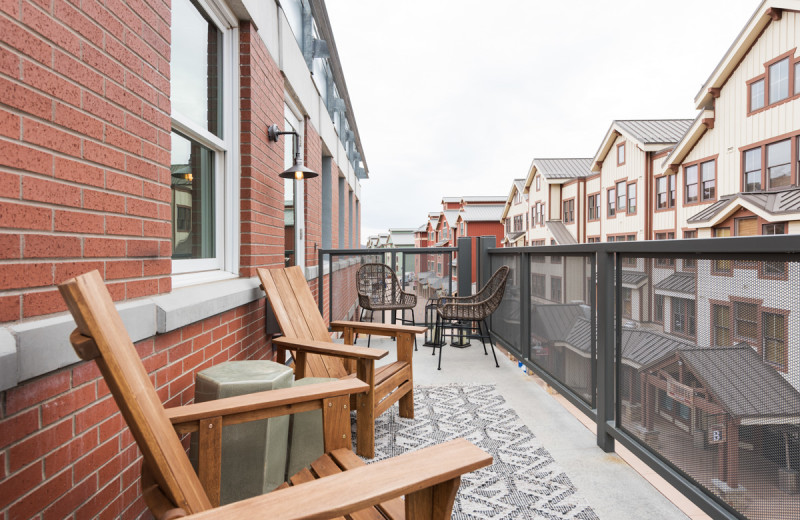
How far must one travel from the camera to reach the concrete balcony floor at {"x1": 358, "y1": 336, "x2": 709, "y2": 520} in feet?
5.96

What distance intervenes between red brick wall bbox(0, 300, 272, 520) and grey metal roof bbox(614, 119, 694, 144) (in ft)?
69.8

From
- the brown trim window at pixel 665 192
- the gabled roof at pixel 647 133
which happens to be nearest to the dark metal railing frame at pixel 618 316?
the brown trim window at pixel 665 192

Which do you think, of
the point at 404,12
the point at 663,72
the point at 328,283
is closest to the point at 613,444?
the point at 328,283

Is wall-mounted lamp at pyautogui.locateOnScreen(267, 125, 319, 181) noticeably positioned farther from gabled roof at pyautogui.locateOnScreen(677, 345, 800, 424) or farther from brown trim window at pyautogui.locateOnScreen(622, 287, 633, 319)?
gabled roof at pyautogui.locateOnScreen(677, 345, 800, 424)

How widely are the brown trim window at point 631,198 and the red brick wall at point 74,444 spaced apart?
21502 mm

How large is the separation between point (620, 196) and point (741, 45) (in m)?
7.53

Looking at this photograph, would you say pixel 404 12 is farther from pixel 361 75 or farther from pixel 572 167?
pixel 361 75

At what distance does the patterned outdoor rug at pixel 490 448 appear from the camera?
6.05ft

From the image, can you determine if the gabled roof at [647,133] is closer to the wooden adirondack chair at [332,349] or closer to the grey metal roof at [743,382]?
the wooden adirondack chair at [332,349]

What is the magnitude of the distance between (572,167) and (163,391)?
86.7 ft

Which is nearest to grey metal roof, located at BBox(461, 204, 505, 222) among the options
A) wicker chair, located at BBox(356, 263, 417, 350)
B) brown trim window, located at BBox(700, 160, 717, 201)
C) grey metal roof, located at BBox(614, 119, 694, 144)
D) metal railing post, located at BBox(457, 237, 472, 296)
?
grey metal roof, located at BBox(614, 119, 694, 144)

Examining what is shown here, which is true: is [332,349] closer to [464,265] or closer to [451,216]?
[464,265]

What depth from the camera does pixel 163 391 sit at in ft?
5.76

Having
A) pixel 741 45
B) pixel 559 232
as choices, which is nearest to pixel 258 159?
pixel 741 45
